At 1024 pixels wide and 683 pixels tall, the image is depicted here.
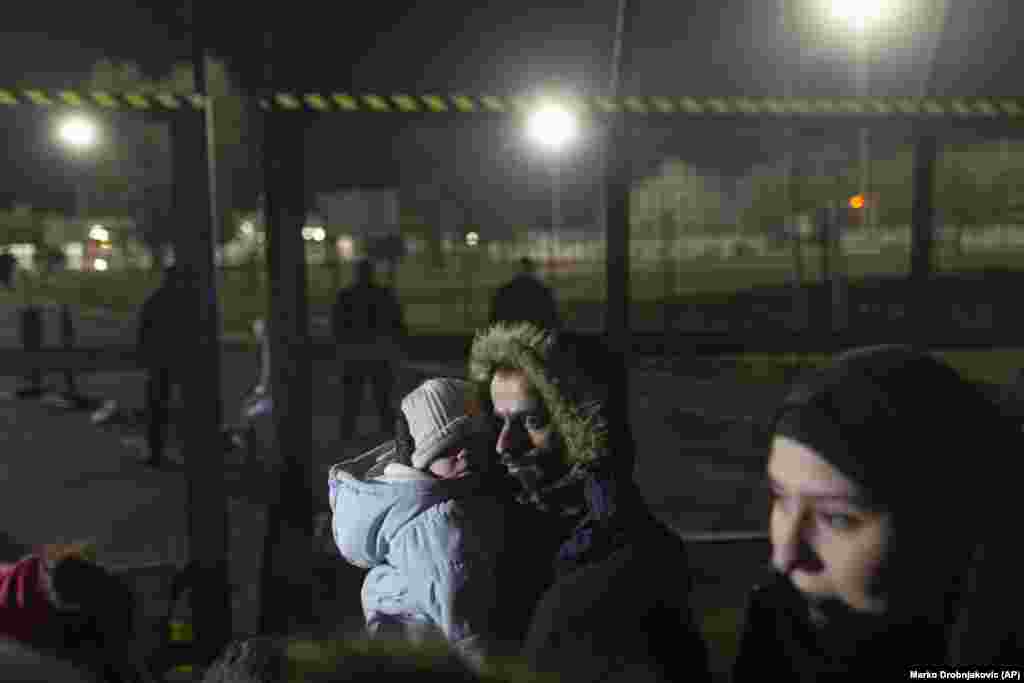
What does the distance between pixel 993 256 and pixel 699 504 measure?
7683 millimetres

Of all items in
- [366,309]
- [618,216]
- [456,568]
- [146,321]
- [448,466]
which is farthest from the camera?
[366,309]

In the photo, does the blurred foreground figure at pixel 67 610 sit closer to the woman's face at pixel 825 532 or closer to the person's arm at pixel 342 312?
the woman's face at pixel 825 532

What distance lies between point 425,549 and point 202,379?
2.29 meters

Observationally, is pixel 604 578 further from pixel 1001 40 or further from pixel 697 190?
pixel 697 190

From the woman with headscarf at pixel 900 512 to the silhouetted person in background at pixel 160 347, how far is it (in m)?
3.38

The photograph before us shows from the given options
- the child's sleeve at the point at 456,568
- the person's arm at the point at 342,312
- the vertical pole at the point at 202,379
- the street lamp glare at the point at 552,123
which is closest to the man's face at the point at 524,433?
the child's sleeve at the point at 456,568

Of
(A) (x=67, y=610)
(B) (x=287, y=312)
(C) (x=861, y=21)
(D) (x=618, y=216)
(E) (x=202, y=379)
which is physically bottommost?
(A) (x=67, y=610)

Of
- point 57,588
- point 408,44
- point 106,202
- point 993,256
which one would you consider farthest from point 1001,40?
point 106,202

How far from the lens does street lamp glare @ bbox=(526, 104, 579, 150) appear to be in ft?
15.2

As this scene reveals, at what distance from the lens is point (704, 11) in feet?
17.1

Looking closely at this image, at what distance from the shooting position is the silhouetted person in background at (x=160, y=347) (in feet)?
15.1

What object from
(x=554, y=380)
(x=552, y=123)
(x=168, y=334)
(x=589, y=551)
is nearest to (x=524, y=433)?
(x=554, y=380)

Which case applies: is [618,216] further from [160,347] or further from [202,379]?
[160,347]

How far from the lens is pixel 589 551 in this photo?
2.14m
